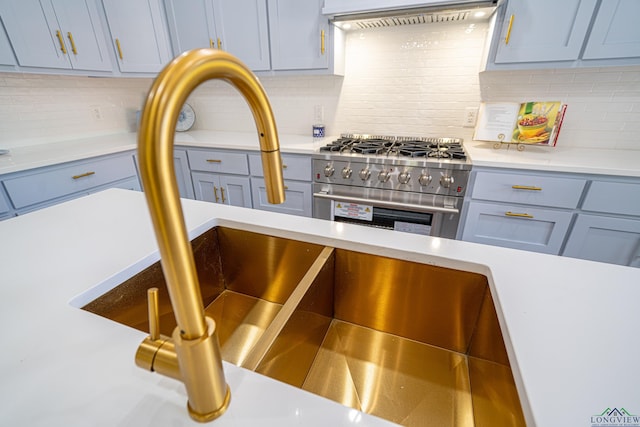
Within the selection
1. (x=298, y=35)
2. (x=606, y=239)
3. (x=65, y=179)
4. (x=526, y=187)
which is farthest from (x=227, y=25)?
(x=606, y=239)

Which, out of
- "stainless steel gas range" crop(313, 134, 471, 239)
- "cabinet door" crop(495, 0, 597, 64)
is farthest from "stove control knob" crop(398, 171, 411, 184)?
"cabinet door" crop(495, 0, 597, 64)

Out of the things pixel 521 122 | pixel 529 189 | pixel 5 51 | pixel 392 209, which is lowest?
pixel 392 209

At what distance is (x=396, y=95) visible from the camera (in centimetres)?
225

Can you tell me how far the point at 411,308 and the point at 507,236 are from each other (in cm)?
133

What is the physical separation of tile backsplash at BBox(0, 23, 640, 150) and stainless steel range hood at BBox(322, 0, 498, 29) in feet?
0.77

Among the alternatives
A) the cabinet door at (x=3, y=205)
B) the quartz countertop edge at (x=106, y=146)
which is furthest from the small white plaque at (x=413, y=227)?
the cabinet door at (x=3, y=205)

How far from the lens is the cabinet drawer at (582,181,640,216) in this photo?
1468 mm

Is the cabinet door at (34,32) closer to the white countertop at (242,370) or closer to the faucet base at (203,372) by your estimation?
the white countertop at (242,370)

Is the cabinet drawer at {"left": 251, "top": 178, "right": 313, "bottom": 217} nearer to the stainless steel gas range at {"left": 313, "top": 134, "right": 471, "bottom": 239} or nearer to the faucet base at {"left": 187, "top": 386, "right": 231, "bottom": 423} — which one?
the stainless steel gas range at {"left": 313, "top": 134, "right": 471, "bottom": 239}

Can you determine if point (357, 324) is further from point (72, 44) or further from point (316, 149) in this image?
point (72, 44)

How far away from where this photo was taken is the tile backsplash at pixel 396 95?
188 cm

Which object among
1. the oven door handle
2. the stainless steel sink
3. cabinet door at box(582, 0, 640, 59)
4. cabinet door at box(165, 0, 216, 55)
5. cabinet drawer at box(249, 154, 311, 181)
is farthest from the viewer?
cabinet door at box(165, 0, 216, 55)

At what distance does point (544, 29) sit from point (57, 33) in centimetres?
295

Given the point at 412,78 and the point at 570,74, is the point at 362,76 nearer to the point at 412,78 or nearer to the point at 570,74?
the point at 412,78
